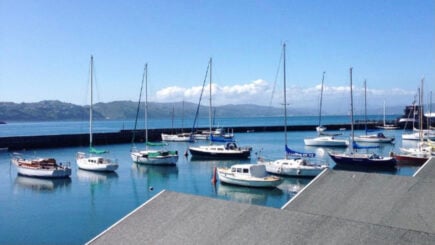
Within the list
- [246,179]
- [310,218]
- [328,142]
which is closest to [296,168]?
[246,179]

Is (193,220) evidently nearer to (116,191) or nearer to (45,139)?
(116,191)

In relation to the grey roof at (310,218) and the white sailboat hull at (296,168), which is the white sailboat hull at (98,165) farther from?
the grey roof at (310,218)

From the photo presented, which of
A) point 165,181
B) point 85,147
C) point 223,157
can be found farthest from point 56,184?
point 85,147

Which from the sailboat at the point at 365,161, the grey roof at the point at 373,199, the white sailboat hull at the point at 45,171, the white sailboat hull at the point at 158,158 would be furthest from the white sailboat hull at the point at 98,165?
the grey roof at the point at 373,199

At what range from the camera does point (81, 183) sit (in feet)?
136

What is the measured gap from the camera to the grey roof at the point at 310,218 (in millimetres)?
10547

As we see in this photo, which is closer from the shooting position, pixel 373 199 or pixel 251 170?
pixel 373 199

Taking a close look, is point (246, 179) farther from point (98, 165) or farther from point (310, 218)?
point (310, 218)

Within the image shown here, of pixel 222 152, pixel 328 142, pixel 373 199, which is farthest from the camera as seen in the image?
pixel 328 142

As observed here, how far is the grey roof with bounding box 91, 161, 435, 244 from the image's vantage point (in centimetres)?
1055

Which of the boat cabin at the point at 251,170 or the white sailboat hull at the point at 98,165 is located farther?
the white sailboat hull at the point at 98,165

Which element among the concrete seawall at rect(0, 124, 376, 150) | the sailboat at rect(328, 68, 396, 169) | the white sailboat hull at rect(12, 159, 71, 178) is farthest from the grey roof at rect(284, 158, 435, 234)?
the concrete seawall at rect(0, 124, 376, 150)

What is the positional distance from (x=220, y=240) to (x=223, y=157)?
47.0 m

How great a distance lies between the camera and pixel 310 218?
1123cm
